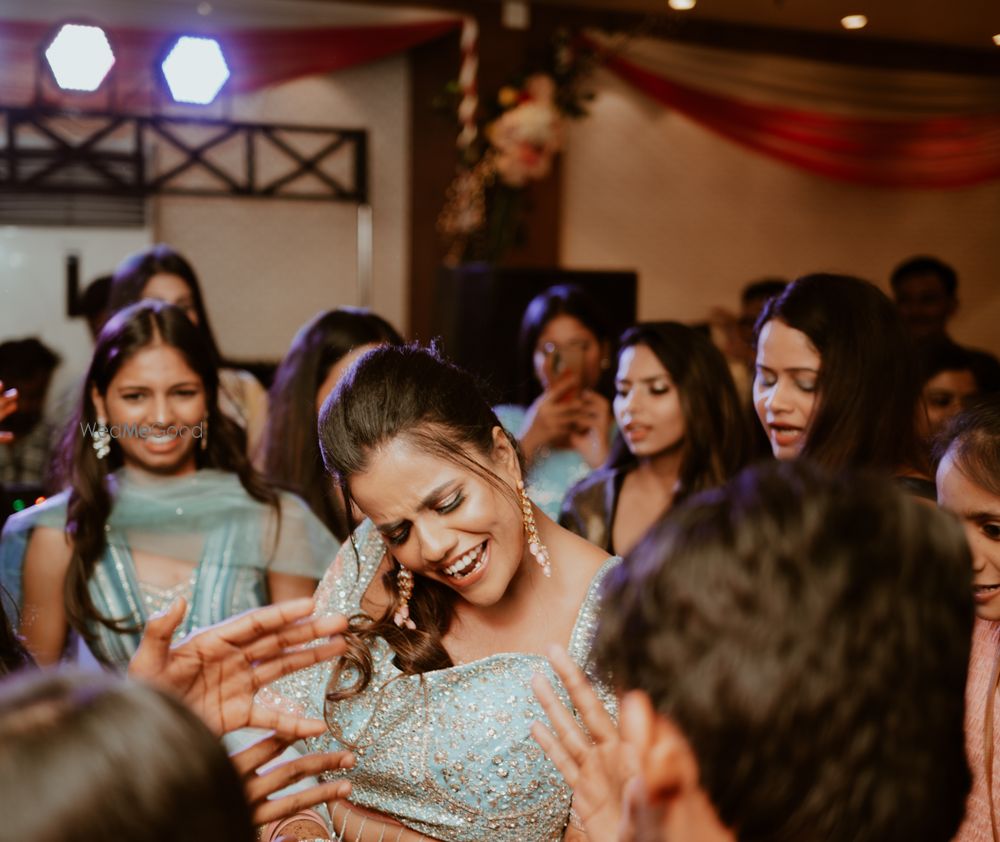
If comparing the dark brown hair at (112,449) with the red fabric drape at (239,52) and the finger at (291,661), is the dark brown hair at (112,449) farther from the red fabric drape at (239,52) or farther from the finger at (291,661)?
the red fabric drape at (239,52)

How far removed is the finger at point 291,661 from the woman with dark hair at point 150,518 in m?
1.22

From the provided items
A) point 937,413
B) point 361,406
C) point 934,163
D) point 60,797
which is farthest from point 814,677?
point 934,163

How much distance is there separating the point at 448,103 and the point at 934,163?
3.30m

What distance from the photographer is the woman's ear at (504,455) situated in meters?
1.77

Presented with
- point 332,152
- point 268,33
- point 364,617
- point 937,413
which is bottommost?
point 364,617

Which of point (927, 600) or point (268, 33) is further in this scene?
point (268, 33)

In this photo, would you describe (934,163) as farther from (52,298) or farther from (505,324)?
(52,298)

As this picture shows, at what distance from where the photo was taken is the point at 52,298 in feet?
18.9

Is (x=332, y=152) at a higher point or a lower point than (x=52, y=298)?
higher

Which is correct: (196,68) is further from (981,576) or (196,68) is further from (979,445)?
(981,576)

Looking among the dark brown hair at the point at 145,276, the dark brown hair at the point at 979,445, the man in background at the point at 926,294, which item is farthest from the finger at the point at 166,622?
the man in background at the point at 926,294

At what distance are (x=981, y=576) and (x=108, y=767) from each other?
130 cm

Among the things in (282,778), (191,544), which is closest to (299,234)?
(191,544)

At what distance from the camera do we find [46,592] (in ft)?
8.20
